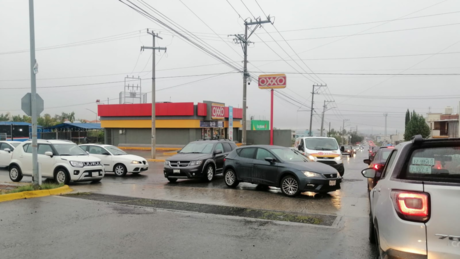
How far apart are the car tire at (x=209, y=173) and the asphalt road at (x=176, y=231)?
3252 millimetres

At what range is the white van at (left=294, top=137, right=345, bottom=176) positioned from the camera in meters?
15.7

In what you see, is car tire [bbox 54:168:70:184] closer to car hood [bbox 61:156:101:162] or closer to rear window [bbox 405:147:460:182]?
car hood [bbox 61:156:101:162]

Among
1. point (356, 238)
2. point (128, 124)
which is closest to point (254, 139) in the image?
point (128, 124)

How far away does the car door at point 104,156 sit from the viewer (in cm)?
1664

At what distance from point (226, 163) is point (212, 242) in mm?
6704

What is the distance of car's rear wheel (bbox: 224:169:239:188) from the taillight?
9196 mm

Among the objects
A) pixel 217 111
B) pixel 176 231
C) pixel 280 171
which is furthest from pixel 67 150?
pixel 217 111

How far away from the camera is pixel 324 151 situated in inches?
640

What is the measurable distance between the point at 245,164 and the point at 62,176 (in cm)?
672

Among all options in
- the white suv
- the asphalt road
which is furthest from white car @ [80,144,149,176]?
the asphalt road

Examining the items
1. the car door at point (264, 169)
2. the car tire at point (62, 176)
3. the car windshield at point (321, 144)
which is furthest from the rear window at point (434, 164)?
the car windshield at point (321, 144)

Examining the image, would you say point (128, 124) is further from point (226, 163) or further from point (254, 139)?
point (226, 163)

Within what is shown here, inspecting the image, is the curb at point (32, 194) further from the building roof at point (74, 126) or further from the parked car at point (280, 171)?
the building roof at point (74, 126)

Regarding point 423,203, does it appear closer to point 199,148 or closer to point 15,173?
point 199,148
